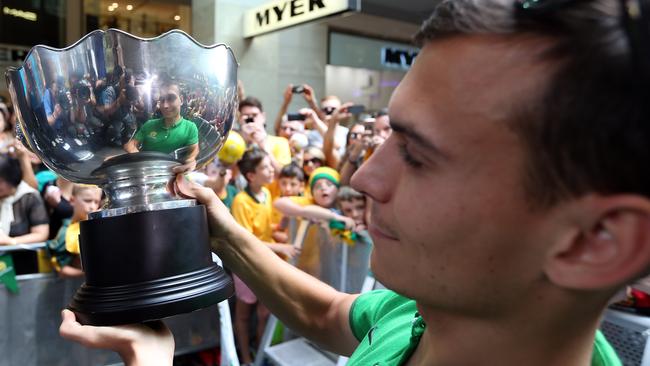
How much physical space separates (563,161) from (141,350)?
0.64m

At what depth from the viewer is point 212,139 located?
3.41 ft

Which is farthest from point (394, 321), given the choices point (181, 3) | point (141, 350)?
point (181, 3)

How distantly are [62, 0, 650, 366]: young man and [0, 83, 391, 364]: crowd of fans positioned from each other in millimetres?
1821

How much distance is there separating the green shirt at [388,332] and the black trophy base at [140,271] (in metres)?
0.28

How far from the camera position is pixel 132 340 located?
0.78 meters

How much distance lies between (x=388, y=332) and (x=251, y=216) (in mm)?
2174

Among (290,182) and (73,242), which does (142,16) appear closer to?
(290,182)

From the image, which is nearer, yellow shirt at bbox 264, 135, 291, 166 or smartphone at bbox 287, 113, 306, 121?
yellow shirt at bbox 264, 135, 291, 166

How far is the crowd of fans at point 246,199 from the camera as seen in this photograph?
2.54 meters

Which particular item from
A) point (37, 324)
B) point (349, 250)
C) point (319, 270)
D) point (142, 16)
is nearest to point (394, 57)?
point (142, 16)

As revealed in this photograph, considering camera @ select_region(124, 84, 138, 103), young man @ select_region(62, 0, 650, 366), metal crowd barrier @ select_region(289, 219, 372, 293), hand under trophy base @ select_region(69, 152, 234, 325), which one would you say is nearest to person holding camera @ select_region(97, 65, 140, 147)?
camera @ select_region(124, 84, 138, 103)

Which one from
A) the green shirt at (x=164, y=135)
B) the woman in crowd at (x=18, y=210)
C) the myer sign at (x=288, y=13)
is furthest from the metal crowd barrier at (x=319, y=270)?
the myer sign at (x=288, y=13)

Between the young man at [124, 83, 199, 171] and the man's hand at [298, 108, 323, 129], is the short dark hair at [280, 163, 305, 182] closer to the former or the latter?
the man's hand at [298, 108, 323, 129]

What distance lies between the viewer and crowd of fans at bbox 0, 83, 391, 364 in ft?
8.34
